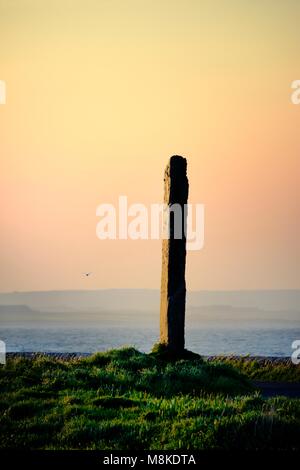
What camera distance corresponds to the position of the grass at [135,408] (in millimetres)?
8359

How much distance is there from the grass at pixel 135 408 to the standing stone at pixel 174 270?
1.18 meters

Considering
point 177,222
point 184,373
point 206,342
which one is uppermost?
point 177,222

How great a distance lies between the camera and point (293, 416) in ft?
30.6

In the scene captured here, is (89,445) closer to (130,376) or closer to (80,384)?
(80,384)

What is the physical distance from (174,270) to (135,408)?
6.40 metres

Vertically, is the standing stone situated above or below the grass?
above

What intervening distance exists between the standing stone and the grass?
118 centimetres

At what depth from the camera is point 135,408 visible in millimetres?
10203

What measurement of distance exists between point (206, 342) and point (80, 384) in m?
25.1

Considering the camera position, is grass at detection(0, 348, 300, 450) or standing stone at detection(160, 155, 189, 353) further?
standing stone at detection(160, 155, 189, 353)

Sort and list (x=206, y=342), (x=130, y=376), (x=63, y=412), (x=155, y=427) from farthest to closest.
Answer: (x=206, y=342) < (x=130, y=376) < (x=63, y=412) < (x=155, y=427)

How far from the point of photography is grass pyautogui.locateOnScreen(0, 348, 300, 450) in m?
8.36

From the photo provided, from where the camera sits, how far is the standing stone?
53.4ft
